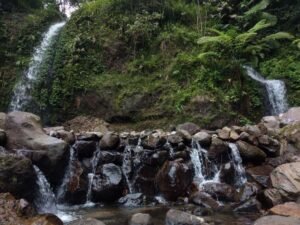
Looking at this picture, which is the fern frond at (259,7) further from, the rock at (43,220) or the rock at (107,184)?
the rock at (43,220)

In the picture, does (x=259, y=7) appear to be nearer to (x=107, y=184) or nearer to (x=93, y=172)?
(x=93, y=172)

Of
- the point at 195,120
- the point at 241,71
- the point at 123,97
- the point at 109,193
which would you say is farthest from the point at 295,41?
the point at 109,193

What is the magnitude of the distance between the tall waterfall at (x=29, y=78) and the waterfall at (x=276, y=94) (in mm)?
7548

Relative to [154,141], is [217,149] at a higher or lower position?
lower

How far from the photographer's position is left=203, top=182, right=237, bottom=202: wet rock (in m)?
8.38

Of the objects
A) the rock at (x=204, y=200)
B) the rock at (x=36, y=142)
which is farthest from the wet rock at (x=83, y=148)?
the rock at (x=204, y=200)

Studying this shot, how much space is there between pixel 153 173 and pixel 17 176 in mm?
3096

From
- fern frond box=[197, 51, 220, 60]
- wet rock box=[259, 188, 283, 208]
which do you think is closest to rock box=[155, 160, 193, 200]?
wet rock box=[259, 188, 283, 208]

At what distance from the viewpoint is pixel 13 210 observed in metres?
6.46

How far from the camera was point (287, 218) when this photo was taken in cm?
624

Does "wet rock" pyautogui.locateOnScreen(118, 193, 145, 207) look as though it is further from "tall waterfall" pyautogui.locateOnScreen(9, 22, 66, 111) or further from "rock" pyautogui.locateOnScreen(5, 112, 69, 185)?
"tall waterfall" pyautogui.locateOnScreen(9, 22, 66, 111)

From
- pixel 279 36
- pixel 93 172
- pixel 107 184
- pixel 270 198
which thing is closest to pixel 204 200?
pixel 270 198

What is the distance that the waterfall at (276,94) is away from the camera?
43.8ft

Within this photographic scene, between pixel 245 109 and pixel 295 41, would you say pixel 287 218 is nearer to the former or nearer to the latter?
pixel 245 109
